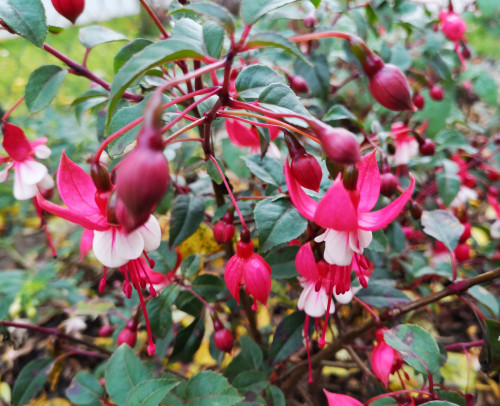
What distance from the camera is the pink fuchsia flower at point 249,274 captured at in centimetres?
46

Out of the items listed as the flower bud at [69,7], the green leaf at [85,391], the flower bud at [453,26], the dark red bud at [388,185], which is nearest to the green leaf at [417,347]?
the dark red bud at [388,185]

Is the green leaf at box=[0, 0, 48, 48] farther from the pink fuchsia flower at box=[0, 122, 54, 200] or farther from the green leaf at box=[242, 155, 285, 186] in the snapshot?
the green leaf at box=[242, 155, 285, 186]

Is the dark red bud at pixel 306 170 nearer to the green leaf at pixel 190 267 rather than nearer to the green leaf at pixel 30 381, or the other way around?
the green leaf at pixel 190 267

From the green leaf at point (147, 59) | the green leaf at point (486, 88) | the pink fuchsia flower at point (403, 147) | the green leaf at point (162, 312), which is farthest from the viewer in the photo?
the green leaf at point (486, 88)

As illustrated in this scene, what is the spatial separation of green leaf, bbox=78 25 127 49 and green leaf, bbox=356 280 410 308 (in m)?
0.62

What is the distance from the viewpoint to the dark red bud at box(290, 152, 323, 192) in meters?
0.39

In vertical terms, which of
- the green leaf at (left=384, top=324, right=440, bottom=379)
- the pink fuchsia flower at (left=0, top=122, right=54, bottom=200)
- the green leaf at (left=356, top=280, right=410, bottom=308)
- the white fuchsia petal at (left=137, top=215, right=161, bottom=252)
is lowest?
the green leaf at (left=356, top=280, right=410, bottom=308)

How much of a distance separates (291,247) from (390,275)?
0.30m

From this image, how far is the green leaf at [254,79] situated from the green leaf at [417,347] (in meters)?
0.39

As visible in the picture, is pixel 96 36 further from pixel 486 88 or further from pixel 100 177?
pixel 486 88

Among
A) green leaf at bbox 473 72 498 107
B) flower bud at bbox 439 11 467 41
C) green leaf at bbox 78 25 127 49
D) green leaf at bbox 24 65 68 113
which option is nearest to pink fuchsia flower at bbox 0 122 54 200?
green leaf at bbox 24 65 68 113

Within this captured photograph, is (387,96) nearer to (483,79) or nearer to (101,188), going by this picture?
(101,188)

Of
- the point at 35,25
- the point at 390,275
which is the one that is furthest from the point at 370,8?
the point at 35,25

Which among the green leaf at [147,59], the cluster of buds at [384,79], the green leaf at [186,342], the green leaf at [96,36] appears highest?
the green leaf at [147,59]
